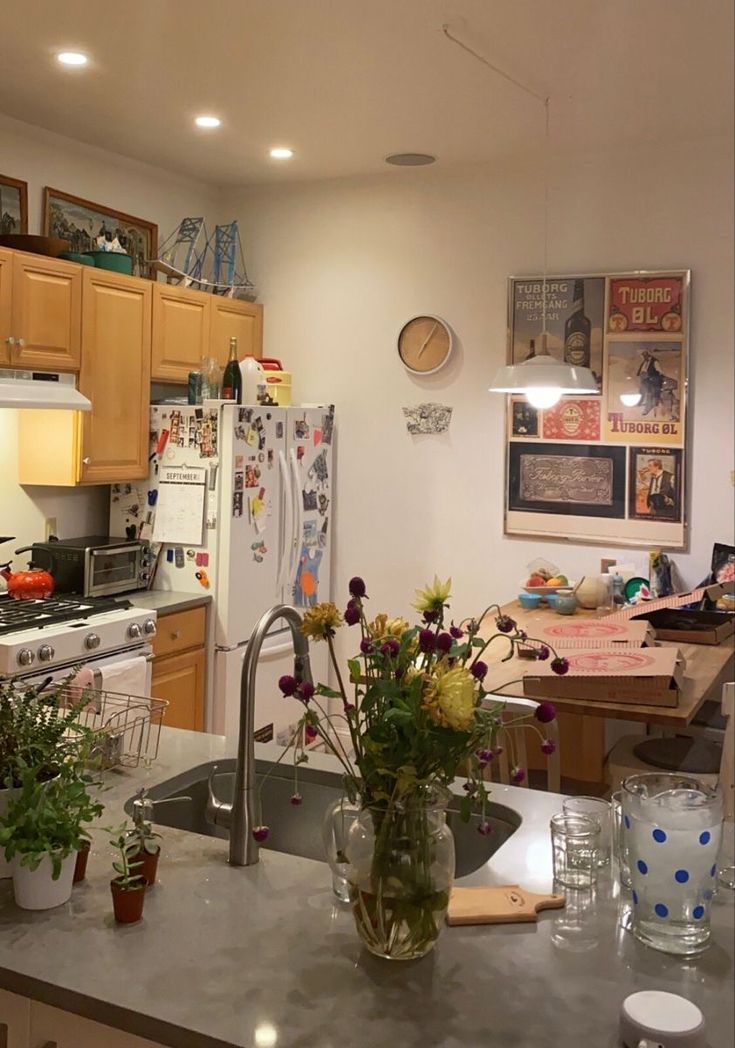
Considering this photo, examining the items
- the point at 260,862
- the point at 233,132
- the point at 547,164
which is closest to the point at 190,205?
the point at 233,132

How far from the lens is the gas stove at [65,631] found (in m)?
3.31

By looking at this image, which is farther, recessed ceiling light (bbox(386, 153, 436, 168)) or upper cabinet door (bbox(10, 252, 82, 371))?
recessed ceiling light (bbox(386, 153, 436, 168))

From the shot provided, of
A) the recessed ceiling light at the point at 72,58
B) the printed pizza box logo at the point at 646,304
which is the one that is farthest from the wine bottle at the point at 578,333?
the recessed ceiling light at the point at 72,58

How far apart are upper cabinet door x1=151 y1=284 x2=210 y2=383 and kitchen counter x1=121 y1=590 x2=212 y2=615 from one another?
0.95 meters

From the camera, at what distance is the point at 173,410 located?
4.35 metres

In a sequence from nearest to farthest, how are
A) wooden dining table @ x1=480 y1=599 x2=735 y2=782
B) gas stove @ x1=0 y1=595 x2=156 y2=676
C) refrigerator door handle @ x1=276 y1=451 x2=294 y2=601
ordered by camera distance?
wooden dining table @ x1=480 y1=599 x2=735 y2=782 → gas stove @ x1=0 y1=595 x2=156 y2=676 → refrigerator door handle @ x1=276 y1=451 x2=294 y2=601

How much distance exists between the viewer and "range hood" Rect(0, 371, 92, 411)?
3.56 meters

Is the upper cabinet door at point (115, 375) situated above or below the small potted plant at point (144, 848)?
above

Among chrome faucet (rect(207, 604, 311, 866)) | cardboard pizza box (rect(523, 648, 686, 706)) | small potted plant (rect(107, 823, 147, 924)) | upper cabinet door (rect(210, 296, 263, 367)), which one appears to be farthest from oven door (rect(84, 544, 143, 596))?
small potted plant (rect(107, 823, 147, 924))

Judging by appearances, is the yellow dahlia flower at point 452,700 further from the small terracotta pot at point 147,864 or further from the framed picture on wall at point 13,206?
the framed picture on wall at point 13,206

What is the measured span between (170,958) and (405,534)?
146 inches

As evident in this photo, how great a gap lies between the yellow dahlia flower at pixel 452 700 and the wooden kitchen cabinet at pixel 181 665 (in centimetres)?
293

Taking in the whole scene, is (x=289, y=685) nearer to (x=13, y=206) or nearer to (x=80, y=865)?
(x=80, y=865)

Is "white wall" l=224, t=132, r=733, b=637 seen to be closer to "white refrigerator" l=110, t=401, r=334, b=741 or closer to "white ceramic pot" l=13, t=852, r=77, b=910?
"white refrigerator" l=110, t=401, r=334, b=741
